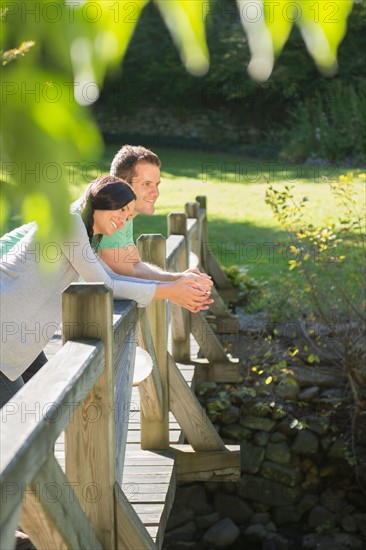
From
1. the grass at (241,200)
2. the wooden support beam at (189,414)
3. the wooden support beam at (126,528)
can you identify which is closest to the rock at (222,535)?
the grass at (241,200)

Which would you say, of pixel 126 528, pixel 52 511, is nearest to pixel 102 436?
pixel 126 528

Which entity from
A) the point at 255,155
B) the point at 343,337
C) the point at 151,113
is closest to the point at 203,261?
the point at 343,337

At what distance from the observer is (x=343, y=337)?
315 inches

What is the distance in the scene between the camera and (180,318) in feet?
21.1

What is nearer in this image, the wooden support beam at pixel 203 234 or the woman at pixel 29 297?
the woman at pixel 29 297

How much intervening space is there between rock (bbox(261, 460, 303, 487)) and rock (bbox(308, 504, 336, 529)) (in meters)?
0.28

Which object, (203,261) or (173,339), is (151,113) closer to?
(203,261)

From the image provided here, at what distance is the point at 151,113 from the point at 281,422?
1895 centimetres

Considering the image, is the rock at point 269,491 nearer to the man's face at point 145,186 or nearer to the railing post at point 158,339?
the railing post at point 158,339

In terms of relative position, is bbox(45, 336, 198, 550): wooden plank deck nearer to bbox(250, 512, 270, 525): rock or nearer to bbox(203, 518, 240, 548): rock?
bbox(203, 518, 240, 548): rock

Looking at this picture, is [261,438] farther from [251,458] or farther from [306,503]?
[306,503]

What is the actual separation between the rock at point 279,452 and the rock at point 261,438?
50 mm

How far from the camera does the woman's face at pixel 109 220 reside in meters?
3.58

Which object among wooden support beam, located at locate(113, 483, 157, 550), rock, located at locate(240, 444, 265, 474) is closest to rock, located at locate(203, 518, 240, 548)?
rock, located at locate(240, 444, 265, 474)
